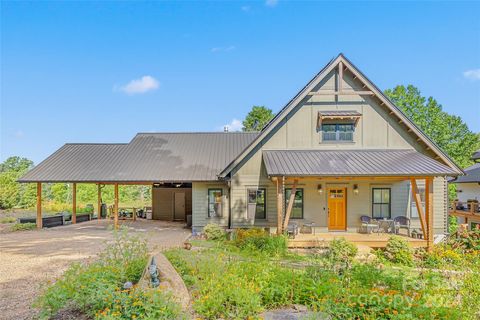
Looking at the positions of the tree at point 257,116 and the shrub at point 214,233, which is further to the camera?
the tree at point 257,116

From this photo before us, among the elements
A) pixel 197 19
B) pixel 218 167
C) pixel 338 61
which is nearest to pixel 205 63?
pixel 197 19

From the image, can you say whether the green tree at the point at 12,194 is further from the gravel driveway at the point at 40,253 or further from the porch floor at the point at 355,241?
the porch floor at the point at 355,241

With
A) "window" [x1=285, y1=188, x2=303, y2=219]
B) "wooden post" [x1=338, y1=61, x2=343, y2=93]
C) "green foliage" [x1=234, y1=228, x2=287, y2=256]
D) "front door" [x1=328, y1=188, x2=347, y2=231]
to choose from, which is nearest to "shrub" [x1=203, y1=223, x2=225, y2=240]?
"green foliage" [x1=234, y1=228, x2=287, y2=256]

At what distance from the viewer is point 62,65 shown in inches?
698

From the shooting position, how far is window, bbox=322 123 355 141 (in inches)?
557

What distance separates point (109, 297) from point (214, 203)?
34.3ft

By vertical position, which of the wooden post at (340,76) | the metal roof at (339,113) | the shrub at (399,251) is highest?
the wooden post at (340,76)

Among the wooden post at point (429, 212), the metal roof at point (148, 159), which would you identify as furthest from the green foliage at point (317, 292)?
the metal roof at point (148, 159)

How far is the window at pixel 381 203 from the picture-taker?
13812 millimetres

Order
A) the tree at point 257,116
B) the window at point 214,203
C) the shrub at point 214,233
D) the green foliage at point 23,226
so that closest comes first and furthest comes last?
1. the shrub at point 214,233
2. the window at point 214,203
3. the green foliage at point 23,226
4. the tree at point 257,116

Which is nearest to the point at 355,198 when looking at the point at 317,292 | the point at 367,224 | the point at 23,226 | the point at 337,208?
the point at 337,208

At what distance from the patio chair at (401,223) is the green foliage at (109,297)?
1146 centimetres

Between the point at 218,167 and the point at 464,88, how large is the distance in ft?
92.7

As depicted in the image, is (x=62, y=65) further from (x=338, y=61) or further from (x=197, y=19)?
(x=338, y=61)
